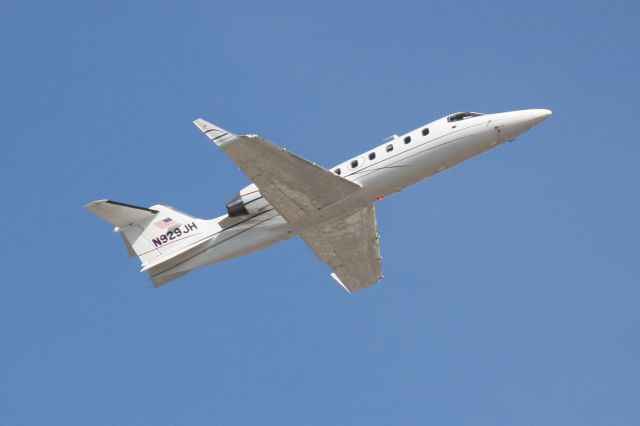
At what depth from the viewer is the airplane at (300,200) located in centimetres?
3066

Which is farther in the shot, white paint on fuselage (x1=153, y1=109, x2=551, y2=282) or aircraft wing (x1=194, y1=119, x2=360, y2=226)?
white paint on fuselage (x1=153, y1=109, x2=551, y2=282)

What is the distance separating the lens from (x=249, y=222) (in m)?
33.1

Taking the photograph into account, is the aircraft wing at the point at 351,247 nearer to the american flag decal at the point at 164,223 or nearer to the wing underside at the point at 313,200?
the wing underside at the point at 313,200

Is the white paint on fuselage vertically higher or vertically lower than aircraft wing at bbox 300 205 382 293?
higher

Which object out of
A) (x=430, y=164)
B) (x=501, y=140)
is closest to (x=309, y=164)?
(x=430, y=164)

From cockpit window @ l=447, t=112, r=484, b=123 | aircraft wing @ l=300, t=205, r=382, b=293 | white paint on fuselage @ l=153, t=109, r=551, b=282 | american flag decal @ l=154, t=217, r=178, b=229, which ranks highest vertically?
american flag decal @ l=154, t=217, r=178, b=229

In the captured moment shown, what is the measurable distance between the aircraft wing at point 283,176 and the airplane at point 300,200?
32 millimetres

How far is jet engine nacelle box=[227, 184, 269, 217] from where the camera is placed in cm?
3259

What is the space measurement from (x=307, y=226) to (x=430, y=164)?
464 cm

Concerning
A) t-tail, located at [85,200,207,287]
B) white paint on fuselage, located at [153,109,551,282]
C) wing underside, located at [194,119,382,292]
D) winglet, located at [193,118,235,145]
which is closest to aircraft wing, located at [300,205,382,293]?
wing underside, located at [194,119,382,292]

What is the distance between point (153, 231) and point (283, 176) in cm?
653

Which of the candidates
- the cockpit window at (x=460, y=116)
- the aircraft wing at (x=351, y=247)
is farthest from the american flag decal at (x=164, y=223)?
the cockpit window at (x=460, y=116)

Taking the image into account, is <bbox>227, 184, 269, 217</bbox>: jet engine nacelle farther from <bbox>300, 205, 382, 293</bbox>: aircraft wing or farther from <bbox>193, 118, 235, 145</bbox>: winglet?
<bbox>193, 118, 235, 145</bbox>: winglet

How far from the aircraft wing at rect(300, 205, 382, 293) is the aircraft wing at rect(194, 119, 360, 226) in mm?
1599
